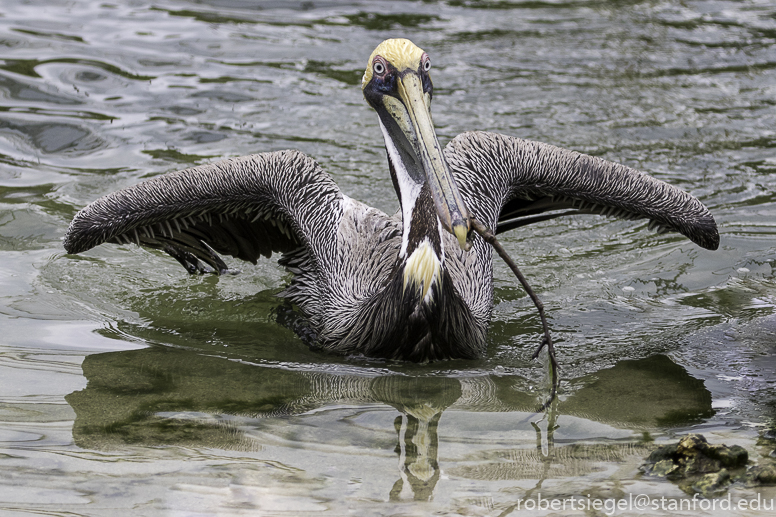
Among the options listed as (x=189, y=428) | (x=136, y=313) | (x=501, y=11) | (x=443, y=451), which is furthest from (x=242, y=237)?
(x=501, y=11)

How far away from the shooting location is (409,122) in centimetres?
471

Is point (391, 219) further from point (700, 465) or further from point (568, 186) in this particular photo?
point (700, 465)

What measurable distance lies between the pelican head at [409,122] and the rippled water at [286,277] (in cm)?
99

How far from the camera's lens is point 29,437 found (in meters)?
4.13

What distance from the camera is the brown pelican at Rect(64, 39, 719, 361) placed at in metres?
4.84

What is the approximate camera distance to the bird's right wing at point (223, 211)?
5.50 metres

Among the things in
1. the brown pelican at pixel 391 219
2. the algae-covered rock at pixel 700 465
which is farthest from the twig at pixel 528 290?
the algae-covered rock at pixel 700 465

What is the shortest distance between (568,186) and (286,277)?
2108 millimetres

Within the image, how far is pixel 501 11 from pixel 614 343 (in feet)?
24.9

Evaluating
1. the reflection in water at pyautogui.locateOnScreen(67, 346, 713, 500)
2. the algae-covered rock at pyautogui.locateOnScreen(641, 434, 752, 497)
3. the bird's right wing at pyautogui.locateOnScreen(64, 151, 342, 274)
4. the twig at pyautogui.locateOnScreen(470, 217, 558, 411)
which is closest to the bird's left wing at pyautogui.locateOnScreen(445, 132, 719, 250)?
the bird's right wing at pyautogui.locateOnScreen(64, 151, 342, 274)

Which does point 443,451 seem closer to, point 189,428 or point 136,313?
point 189,428

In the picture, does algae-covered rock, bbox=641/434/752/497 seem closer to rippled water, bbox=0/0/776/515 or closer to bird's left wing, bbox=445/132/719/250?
rippled water, bbox=0/0/776/515

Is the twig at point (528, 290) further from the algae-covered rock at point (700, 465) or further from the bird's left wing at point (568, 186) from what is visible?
the bird's left wing at point (568, 186)

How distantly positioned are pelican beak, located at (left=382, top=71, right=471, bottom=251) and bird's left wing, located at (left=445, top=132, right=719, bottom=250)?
1.21m
